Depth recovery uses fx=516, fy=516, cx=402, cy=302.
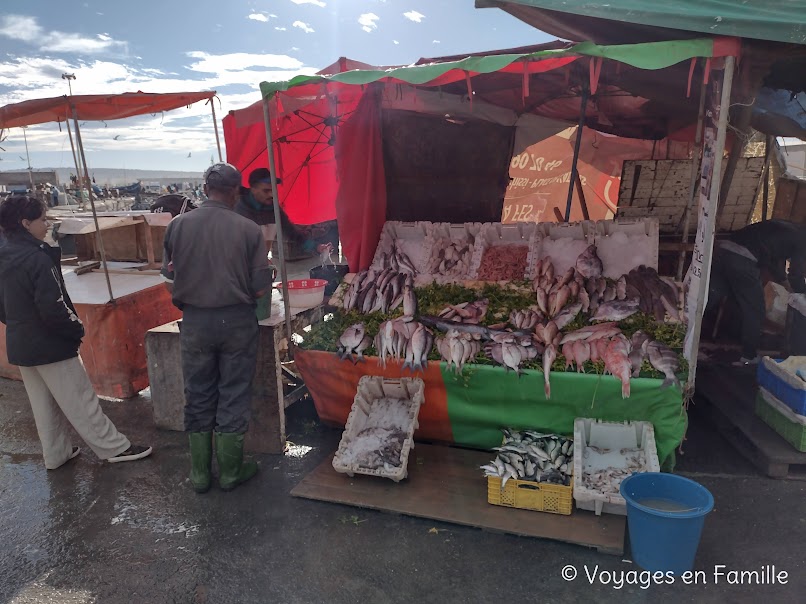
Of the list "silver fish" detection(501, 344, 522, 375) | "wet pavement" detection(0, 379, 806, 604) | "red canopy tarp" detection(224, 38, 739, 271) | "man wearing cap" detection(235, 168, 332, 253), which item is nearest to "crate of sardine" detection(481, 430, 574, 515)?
"wet pavement" detection(0, 379, 806, 604)

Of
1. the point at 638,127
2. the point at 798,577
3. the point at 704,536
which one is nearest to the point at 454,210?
the point at 638,127

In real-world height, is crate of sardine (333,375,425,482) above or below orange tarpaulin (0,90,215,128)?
below

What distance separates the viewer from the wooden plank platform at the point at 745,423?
160 inches

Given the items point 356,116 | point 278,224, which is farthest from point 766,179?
point 278,224

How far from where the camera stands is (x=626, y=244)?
206 inches

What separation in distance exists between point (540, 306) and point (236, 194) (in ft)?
9.12

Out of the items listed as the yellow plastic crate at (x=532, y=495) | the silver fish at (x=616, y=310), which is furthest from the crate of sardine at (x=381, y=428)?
the silver fish at (x=616, y=310)

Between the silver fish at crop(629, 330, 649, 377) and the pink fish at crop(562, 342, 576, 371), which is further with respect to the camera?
the pink fish at crop(562, 342, 576, 371)

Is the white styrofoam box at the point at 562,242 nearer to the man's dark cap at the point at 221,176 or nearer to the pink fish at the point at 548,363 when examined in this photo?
the pink fish at the point at 548,363

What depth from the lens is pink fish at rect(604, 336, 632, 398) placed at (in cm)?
383

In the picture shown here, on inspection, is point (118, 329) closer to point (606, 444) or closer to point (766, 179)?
point (606, 444)

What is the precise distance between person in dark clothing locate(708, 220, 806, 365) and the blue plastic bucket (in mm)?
3164

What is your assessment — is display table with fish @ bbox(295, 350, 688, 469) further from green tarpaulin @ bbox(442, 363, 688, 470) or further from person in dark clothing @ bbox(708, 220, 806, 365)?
person in dark clothing @ bbox(708, 220, 806, 365)

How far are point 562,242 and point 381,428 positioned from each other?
9.07 feet
